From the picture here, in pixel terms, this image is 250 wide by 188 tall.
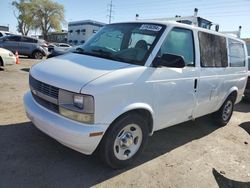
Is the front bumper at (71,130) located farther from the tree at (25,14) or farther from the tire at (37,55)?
the tree at (25,14)

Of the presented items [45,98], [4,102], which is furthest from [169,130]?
[4,102]

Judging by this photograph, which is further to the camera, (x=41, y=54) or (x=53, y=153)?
(x=41, y=54)

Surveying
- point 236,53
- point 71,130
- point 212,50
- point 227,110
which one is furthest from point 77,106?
point 236,53

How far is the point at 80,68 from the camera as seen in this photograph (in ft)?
11.7

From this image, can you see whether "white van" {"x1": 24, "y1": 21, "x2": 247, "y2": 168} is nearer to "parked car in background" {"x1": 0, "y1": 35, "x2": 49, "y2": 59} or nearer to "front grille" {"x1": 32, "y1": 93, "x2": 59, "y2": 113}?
"front grille" {"x1": 32, "y1": 93, "x2": 59, "y2": 113}

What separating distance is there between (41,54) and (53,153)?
17069 millimetres

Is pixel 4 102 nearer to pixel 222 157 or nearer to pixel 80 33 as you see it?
pixel 222 157

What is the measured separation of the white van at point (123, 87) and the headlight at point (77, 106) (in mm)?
12

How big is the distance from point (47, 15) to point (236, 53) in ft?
244

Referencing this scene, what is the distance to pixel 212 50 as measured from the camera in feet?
17.2

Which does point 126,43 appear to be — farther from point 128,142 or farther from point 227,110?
point 227,110

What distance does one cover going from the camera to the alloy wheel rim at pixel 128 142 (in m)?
3.67

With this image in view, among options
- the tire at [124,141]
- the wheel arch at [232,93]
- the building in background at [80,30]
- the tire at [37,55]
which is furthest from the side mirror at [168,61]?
the building in background at [80,30]

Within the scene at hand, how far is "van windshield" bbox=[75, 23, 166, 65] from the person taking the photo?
392 cm
